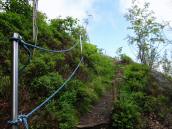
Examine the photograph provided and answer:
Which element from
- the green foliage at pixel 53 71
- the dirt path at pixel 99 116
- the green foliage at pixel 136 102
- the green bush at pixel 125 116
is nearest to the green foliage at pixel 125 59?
the green foliage at pixel 53 71

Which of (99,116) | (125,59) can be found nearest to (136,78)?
(99,116)

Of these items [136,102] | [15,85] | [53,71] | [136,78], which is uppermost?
[53,71]

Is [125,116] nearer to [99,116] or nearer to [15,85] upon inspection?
[99,116]

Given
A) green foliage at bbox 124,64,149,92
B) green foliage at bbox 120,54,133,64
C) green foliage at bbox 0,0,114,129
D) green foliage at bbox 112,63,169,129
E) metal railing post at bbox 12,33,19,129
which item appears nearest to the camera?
metal railing post at bbox 12,33,19,129

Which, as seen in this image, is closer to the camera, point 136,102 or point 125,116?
point 125,116

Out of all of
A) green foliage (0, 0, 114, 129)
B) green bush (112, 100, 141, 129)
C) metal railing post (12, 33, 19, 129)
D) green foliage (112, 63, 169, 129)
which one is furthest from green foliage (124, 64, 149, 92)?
metal railing post (12, 33, 19, 129)

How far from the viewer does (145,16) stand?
45.4ft

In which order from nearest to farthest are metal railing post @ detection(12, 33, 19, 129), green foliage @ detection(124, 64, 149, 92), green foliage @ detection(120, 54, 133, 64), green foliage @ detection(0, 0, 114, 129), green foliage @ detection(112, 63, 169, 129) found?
metal railing post @ detection(12, 33, 19, 129)
green foliage @ detection(0, 0, 114, 129)
green foliage @ detection(112, 63, 169, 129)
green foliage @ detection(124, 64, 149, 92)
green foliage @ detection(120, 54, 133, 64)

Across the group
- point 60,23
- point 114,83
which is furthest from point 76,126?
point 60,23

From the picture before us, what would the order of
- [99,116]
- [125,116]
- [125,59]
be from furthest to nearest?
[125,59]
[99,116]
[125,116]

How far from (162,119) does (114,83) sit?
2944mm

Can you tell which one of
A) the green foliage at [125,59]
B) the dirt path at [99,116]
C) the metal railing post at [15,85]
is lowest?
the dirt path at [99,116]

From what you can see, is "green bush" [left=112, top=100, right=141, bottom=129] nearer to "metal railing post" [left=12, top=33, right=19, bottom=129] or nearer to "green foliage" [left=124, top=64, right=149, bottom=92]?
"green foliage" [left=124, top=64, right=149, bottom=92]

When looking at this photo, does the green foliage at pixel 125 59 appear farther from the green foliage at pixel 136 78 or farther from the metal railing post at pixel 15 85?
the metal railing post at pixel 15 85
